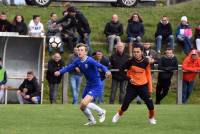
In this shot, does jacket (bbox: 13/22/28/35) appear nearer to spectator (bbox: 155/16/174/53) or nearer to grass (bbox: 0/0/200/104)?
grass (bbox: 0/0/200/104)

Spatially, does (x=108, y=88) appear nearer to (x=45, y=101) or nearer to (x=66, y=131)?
(x=45, y=101)

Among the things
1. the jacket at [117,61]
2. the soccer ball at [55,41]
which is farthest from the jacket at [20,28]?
the jacket at [117,61]

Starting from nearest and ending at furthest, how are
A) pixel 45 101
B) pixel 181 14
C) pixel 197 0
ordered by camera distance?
pixel 45 101 → pixel 181 14 → pixel 197 0

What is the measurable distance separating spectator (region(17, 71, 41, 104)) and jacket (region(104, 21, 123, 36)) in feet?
14.7

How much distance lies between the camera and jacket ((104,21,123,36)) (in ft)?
90.0

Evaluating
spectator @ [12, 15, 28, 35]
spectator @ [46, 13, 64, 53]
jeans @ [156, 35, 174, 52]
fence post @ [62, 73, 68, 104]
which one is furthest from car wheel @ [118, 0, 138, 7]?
fence post @ [62, 73, 68, 104]

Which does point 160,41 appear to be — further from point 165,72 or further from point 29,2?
Answer: point 29,2

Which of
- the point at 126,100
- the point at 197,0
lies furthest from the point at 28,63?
the point at 197,0

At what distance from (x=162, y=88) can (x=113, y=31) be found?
3.69 metres

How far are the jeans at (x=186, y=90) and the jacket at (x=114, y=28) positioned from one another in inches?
140

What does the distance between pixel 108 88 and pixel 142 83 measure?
1017cm

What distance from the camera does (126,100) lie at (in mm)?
17062

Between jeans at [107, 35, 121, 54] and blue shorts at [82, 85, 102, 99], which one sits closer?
blue shorts at [82, 85, 102, 99]

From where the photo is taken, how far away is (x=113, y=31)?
27.7 m
